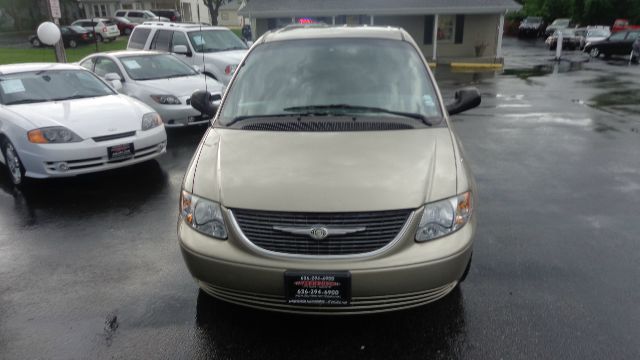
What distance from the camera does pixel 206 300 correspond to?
3.63 m

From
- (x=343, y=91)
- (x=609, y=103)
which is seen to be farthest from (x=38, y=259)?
(x=609, y=103)

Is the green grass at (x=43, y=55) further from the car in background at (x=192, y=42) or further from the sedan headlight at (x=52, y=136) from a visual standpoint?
the sedan headlight at (x=52, y=136)

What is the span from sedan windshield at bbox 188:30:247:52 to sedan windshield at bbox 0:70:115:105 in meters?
5.39

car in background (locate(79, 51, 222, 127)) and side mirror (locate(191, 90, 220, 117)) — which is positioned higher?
side mirror (locate(191, 90, 220, 117))

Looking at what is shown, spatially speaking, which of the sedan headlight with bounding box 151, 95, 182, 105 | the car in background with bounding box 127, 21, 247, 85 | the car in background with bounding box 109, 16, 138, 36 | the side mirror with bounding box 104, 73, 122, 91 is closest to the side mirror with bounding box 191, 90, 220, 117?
the side mirror with bounding box 104, 73, 122, 91

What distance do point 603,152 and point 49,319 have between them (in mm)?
7689

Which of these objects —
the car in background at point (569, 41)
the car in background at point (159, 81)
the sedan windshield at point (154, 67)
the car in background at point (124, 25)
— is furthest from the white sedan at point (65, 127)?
the car in background at point (124, 25)

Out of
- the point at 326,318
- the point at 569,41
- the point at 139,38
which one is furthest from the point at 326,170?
the point at 569,41

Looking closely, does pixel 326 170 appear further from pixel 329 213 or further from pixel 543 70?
pixel 543 70

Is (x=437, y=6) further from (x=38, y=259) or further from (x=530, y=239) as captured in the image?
(x=38, y=259)

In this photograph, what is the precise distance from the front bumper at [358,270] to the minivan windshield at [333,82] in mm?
1204

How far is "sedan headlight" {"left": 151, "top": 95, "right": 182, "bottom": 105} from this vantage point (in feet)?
28.9

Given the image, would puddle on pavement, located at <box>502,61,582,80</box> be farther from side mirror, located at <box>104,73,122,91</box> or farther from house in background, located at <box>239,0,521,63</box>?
side mirror, located at <box>104,73,122,91</box>

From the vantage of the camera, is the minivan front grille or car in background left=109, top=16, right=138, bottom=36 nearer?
the minivan front grille
